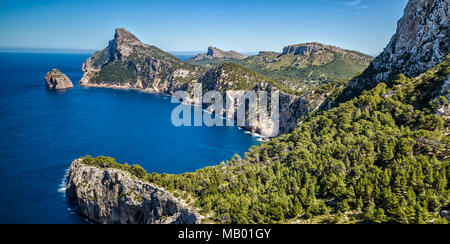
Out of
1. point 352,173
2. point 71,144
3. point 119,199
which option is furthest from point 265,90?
point 352,173

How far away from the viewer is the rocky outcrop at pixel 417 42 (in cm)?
5197

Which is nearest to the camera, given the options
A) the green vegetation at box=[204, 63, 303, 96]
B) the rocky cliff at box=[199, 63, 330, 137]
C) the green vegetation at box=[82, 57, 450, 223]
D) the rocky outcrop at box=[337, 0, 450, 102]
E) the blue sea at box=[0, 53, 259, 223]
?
the green vegetation at box=[82, 57, 450, 223]

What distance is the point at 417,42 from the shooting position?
57.2 meters

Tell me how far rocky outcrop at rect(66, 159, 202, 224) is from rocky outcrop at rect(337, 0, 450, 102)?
56.1m

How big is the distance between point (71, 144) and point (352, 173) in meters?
98.2

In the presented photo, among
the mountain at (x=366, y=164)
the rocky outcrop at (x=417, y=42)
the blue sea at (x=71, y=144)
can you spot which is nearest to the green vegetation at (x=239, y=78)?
the blue sea at (x=71, y=144)

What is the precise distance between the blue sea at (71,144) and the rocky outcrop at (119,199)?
499cm

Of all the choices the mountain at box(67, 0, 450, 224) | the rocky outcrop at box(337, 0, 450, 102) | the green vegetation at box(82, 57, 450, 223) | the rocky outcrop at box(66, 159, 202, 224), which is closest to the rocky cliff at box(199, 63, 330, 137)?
the rocky outcrop at box(337, 0, 450, 102)

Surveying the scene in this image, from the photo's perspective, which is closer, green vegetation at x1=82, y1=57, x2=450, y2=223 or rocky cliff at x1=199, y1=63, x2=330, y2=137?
green vegetation at x1=82, y1=57, x2=450, y2=223

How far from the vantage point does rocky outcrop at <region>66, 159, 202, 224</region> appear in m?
47.1

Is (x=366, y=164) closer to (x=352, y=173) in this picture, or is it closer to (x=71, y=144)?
(x=352, y=173)

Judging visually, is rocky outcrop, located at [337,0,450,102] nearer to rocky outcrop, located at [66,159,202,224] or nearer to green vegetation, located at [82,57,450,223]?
green vegetation, located at [82,57,450,223]

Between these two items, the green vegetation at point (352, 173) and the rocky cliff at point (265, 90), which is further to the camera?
the rocky cliff at point (265, 90)

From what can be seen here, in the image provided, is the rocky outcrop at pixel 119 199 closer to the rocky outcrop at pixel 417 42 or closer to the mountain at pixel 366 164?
the mountain at pixel 366 164
